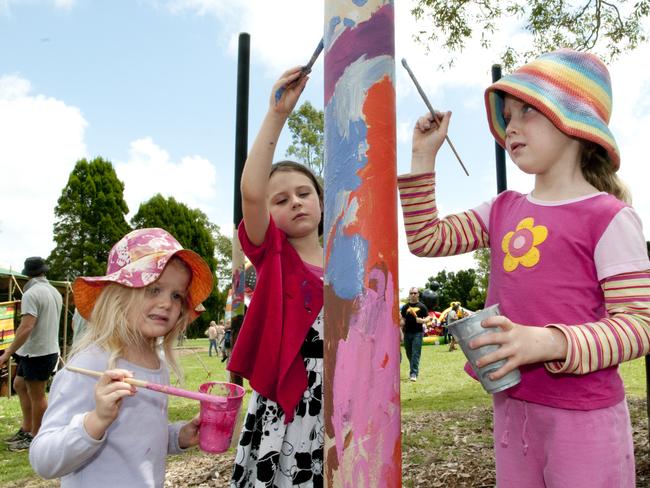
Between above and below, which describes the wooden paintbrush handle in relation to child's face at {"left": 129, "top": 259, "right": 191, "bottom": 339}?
below

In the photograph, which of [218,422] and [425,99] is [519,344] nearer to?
[425,99]

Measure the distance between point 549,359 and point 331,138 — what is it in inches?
26.6

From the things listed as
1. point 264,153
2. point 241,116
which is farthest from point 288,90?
point 241,116

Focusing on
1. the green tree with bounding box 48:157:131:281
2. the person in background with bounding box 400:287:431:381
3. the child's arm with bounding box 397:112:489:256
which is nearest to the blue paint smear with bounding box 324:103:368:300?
the child's arm with bounding box 397:112:489:256

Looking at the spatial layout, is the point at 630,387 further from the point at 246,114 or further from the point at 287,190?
the point at 287,190

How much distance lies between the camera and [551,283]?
143 centimetres

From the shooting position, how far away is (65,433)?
1618 mm

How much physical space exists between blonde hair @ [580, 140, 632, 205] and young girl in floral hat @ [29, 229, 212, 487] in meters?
1.35

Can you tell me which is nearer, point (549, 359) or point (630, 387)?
point (549, 359)

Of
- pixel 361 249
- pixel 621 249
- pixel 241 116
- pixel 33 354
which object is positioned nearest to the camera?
pixel 361 249

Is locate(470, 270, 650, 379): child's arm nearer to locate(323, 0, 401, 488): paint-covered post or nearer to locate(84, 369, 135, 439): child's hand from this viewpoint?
locate(323, 0, 401, 488): paint-covered post

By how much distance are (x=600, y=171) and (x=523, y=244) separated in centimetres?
32

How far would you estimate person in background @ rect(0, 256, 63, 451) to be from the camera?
5.91 meters

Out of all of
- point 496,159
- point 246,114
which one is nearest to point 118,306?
point 246,114
